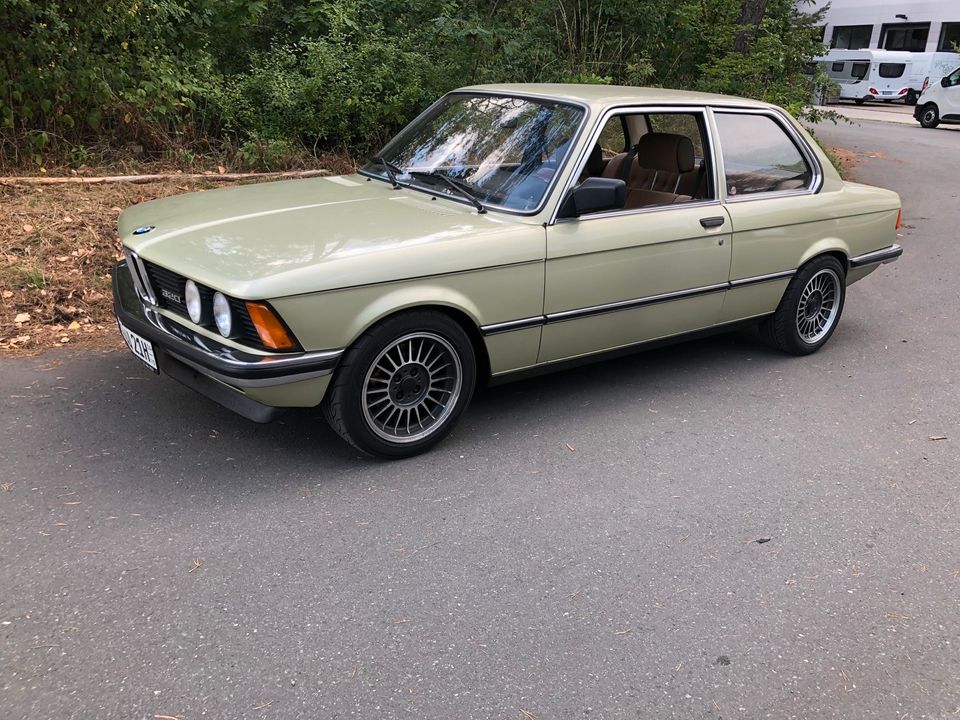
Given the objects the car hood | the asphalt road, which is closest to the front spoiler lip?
the car hood

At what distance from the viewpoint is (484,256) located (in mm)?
4012

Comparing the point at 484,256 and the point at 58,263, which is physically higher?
the point at 484,256

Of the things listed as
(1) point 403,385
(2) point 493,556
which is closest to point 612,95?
(1) point 403,385

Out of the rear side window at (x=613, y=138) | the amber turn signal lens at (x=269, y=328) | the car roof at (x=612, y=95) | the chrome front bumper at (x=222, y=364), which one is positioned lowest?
the chrome front bumper at (x=222, y=364)

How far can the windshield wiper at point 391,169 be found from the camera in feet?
15.9

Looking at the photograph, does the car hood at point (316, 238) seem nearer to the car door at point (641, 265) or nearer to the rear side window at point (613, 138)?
the car door at point (641, 265)

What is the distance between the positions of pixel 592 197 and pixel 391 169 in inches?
53.0

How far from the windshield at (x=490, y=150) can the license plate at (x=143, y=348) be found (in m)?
1.66

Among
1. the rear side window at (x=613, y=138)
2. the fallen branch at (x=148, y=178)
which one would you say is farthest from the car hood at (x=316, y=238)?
the fallen branch at (x=148, y=178)

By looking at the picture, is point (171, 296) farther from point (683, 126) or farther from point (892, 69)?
point (892, 69)

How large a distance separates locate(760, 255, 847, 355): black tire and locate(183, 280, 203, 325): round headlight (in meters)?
3.66

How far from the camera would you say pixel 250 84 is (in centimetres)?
876

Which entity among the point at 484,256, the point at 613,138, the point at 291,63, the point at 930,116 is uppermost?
the point at 291,63

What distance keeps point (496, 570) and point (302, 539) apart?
0.79 meters
